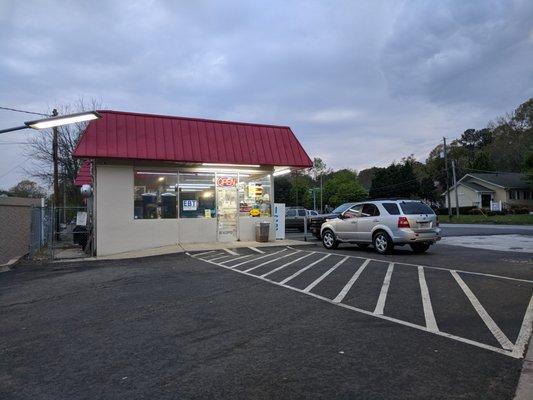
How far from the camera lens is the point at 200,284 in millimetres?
9930

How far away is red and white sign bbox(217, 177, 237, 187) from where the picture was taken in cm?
1909

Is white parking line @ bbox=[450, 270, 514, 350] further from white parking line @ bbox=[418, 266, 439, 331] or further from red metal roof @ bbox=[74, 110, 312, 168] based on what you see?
red metal roof @ bbox=[74, 110, 312, 168]

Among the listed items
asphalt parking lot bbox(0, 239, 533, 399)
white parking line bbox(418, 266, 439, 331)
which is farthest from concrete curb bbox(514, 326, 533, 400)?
white parking line bbox(418, 266, 439, 331)

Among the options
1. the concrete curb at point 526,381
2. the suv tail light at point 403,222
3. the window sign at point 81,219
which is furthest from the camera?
the window sign at point 81,219

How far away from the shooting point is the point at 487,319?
6586 millimetres

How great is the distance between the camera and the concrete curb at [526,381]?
3.96 m

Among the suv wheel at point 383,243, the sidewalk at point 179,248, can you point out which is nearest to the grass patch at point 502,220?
the sidewalk at point 179,248

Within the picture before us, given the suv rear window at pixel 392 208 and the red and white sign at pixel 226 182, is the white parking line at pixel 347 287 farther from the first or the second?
the red and white sign at pixel 226 182

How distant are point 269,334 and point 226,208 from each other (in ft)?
44.3

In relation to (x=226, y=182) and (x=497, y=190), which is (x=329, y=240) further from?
(x=497, y=190)

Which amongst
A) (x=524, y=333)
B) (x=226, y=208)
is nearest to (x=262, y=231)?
(x=226, y=208)

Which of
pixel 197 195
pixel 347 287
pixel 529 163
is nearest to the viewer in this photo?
pixel 347 287

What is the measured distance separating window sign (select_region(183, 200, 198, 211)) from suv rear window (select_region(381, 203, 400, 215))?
765cm

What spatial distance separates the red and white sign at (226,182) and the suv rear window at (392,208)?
676cm
